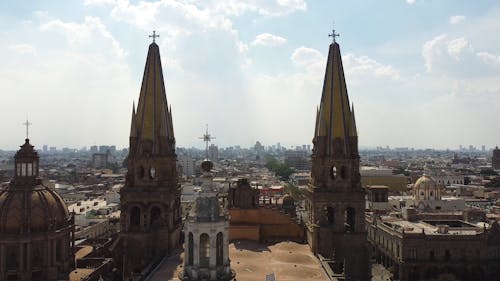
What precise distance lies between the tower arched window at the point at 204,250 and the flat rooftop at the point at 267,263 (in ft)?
17.0

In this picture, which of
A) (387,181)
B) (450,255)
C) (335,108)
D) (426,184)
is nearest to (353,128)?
(335,108)

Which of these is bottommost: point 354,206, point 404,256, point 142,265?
point 404,256

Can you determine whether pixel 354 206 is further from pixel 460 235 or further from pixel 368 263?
pixel 460 235

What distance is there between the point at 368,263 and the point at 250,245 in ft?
26.8

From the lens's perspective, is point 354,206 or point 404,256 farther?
point 404,256

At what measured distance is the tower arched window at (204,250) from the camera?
877 inches

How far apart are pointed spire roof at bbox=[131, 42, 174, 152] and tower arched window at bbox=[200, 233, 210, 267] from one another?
15.4m

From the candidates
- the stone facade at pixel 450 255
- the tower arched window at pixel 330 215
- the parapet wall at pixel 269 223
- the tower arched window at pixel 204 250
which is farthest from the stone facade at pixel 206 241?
the stone facade at pixel 450 255

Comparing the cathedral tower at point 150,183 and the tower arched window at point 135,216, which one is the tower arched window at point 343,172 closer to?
→ the cathedral tower at point 150,183

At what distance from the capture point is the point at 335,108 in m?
37.6

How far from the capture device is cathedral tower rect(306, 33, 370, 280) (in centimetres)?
3612

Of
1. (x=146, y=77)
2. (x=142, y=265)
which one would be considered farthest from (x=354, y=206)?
(x=146, y=77)

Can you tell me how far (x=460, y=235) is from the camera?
2293 inches

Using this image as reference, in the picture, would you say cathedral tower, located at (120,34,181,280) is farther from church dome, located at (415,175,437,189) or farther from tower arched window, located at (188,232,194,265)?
church dome, located at (415,175,437,189)
